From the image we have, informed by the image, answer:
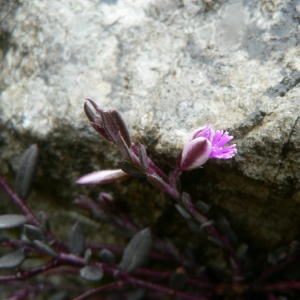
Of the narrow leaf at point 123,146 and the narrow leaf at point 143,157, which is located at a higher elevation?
the narrow leaf at point 123,146

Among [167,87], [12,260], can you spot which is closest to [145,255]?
[12,260]

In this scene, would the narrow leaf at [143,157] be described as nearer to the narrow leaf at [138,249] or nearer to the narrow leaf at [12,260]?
the narrow leaf at [138,249]

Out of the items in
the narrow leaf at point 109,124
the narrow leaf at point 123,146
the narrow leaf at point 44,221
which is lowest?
the narrow leaf at point 44,221

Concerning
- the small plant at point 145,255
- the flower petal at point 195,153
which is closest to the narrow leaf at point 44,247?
the small plant at point 145,255

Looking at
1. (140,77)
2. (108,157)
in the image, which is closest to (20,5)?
(140,77)

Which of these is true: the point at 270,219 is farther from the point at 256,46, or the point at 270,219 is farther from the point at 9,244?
the point at 9,244

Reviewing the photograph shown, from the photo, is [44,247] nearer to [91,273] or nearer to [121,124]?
[91,273]

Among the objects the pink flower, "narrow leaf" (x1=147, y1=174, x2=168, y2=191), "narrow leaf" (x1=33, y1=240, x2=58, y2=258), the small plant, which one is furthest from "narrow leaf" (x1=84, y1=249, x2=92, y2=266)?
the pink flower

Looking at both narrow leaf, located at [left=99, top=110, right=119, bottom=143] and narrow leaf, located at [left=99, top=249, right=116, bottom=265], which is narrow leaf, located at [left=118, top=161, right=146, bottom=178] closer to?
narrow leaf, located at [left=99, top=110, right=119, bottom=143]
